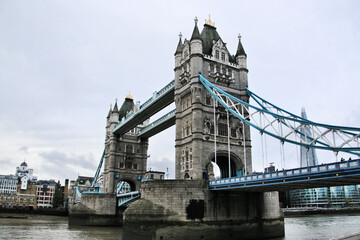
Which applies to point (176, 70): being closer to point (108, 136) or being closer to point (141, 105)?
point (141, 105)

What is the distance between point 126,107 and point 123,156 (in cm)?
965

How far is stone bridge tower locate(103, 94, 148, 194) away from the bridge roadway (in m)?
32.9

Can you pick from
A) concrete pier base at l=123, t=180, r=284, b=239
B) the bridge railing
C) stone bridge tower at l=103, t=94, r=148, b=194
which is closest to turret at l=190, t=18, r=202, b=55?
concrete pier base at l=123, t=180, r=284, b=239

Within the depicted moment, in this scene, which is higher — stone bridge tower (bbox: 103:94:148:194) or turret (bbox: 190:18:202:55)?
turret (bbox: 190:18:202:55)

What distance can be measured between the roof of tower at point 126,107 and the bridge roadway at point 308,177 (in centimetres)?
3716

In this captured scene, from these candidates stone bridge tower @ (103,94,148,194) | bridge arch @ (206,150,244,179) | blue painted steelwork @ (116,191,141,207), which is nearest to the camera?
bridge arch @ (206,150,244,179)

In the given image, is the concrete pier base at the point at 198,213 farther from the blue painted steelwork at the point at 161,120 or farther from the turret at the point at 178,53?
the blue painted steelwork at the point at 161,120

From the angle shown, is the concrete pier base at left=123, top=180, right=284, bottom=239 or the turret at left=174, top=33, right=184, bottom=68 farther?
the turret at left=174, top=33, right=184, bottom=68

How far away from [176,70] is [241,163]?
41.6ft

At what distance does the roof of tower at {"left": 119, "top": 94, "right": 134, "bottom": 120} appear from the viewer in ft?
201

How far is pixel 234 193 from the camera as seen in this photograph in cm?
2912

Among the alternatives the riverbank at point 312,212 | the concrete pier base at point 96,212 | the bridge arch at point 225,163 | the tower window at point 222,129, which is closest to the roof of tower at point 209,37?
the tower window at point 222,129

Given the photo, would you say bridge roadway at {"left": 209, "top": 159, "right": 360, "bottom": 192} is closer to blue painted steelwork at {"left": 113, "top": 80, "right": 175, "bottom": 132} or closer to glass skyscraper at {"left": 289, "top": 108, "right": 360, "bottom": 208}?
blue painted steelwork at {"left": 113, "top": 80, "right": 175, "bottom": 132}

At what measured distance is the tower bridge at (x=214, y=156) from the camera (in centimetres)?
2477
